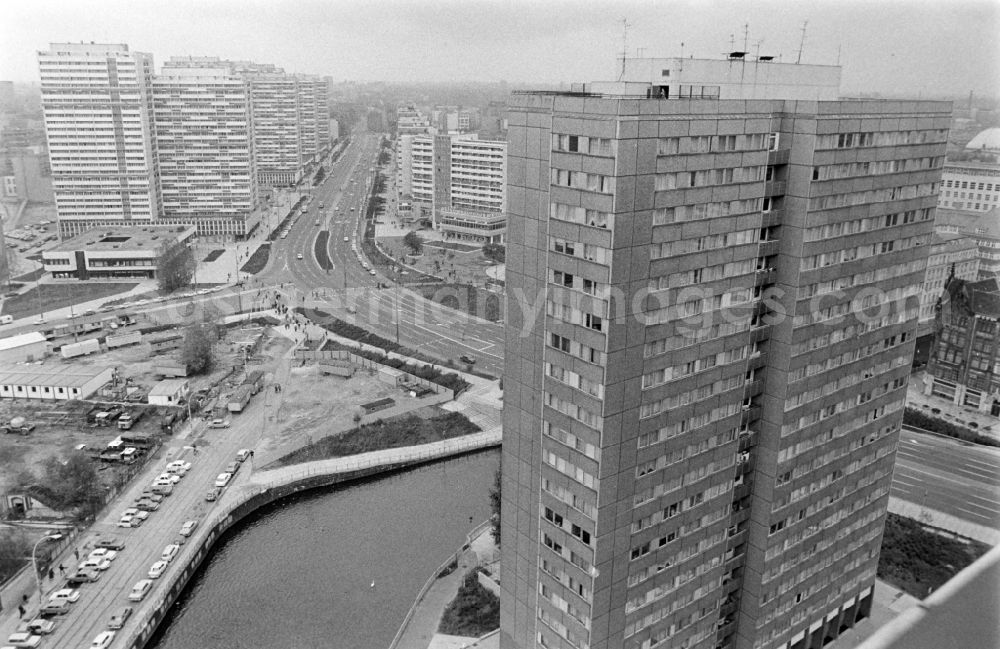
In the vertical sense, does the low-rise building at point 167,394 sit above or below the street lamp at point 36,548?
above

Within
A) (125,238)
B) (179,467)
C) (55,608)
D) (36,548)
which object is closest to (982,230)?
(179,467)

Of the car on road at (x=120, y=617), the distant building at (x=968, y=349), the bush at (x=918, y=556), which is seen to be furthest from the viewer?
the distant building at (x=968, y=349)

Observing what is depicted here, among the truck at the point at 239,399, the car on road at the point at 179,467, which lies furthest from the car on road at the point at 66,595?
the truck at the point at 239,399

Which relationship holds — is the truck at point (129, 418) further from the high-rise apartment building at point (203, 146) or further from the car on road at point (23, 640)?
the high-rise apartment building at point (203, 146)

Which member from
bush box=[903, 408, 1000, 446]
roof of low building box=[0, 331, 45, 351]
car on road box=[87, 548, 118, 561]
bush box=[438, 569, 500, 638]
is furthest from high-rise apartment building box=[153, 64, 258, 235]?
bush box=[903, 408, 1000, 446]

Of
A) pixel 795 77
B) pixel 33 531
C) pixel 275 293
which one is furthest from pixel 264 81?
pixel 795 77

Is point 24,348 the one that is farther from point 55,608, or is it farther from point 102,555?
point 55,608
